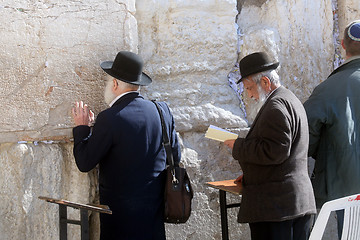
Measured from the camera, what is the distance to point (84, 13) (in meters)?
3.01

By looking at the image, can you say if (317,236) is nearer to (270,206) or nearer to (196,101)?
(270,206)

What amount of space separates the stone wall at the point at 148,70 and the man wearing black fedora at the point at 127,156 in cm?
44

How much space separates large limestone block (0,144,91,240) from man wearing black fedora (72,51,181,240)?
448mm

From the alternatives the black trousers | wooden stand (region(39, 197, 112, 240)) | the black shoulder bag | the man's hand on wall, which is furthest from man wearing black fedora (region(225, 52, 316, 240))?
the man's hand on wall

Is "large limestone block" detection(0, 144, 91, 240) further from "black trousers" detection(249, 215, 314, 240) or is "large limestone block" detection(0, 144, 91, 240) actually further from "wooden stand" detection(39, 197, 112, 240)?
"black trousers" detection(249, 215, 314, 240)

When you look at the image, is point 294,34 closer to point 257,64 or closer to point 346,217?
point 257,64

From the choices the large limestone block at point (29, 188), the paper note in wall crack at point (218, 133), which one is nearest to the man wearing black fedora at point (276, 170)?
the paper note in wall crack at point (218, 133)

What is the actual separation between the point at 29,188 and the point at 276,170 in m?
1.59

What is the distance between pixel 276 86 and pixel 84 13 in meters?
1.41

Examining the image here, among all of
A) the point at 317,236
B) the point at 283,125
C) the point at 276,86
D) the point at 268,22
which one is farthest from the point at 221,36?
the point at 317,236

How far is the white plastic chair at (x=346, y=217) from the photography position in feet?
6.02

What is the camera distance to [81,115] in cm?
280

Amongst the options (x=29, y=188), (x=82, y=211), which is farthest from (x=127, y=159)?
(x=29, y=188)

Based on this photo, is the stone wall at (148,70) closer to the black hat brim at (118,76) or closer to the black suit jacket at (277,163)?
the black hat brim at (118,76)
